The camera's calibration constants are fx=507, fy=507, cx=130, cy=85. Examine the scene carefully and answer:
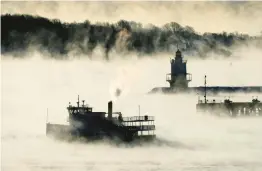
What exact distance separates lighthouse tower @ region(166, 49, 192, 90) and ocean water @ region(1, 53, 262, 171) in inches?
1.7

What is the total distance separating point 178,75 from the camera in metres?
3.36

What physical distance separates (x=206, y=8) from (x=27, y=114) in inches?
54.0

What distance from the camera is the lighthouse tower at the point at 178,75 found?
335cm

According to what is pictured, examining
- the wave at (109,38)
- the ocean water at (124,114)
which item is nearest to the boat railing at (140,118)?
the ocean water at (124,114)

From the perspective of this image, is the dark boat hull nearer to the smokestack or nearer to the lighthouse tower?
→ the smokestack

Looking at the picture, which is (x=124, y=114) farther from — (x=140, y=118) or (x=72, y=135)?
(x=72, y=135)

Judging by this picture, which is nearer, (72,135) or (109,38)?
(72,135)

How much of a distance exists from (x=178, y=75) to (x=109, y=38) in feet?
1.72

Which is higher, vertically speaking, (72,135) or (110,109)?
(110,109)

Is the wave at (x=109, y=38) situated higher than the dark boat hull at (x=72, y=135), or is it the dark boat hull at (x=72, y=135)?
the wave at (x=109, y=38)

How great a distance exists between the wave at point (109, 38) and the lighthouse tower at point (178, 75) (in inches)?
2.9

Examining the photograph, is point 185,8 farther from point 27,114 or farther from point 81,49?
point 27,114

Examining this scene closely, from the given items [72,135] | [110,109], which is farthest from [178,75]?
[72,135]

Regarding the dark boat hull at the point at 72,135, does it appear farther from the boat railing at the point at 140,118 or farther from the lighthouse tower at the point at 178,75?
the lighthouse tower at the point at 178,75
